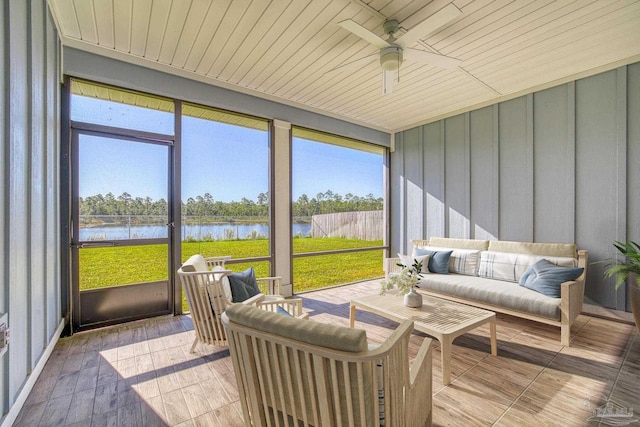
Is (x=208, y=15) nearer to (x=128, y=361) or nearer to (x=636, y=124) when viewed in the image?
(x=128, y=361)

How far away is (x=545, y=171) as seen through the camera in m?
3.81

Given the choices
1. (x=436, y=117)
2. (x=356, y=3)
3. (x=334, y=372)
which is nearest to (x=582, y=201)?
(x=436, y=117)

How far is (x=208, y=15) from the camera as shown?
244cm

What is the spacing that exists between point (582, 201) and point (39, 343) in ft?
18.8

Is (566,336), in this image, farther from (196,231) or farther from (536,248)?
(196,231)

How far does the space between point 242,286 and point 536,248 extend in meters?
3.57

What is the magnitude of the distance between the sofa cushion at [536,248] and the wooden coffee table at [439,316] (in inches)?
58.6

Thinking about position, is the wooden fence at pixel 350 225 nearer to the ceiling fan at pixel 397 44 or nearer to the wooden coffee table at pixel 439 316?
the wooden coffee table at pixel 439 316

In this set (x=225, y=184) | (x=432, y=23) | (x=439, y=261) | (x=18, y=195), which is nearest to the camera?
(x=18, y=195)

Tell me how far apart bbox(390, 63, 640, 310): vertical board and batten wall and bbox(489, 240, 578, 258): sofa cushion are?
1.16 feet

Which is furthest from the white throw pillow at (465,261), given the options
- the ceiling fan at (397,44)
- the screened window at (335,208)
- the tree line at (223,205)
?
the ceiling fan at (397,44)

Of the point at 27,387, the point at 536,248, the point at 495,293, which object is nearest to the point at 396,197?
the point at 536,248

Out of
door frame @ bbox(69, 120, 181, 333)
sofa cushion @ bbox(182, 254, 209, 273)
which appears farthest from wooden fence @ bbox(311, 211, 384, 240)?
sofa cushion @ bbox(182, 254, 209, 273)

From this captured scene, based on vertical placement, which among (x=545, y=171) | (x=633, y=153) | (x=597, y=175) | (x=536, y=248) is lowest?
(x=536, y=248)
